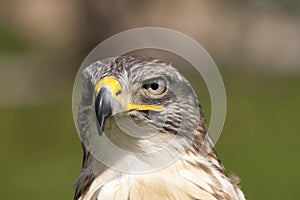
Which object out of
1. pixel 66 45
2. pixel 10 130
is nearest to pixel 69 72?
pixel 66 45

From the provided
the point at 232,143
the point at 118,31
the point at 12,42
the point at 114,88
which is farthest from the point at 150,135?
the point at 12,42

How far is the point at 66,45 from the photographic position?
658 inches

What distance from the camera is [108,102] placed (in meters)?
4.39

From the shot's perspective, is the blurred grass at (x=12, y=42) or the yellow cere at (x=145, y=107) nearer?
the yellow cere at (x=145, y=107)

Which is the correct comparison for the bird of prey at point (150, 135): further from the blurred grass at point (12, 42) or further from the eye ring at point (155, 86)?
the blurred grass at point (12, 42)

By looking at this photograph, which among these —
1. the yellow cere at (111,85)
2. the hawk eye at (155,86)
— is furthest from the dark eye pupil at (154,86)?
the yellow cere at (111,85)

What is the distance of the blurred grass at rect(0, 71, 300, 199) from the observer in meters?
12.5

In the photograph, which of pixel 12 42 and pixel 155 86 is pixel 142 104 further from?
pixel 12 42

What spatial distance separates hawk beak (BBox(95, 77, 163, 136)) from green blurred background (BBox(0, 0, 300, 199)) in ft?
27.1

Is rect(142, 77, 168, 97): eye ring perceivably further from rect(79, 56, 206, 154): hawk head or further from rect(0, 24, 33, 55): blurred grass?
rect(0, 24, 33, 55): blurred grass

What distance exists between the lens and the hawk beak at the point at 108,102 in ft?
14.4

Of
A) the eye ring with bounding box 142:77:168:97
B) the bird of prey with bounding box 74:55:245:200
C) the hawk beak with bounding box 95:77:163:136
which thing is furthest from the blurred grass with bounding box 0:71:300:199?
the hawk beak with bounding box 95:77:163:136

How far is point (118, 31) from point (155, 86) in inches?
425

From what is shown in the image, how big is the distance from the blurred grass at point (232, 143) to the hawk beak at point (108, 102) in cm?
698
